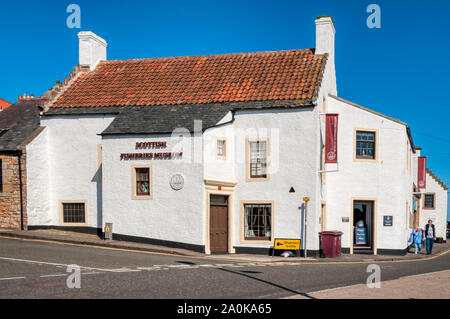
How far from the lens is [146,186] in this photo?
70.5 ft

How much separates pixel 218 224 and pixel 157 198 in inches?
109

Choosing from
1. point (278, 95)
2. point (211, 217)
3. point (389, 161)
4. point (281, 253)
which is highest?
point (278, 95)

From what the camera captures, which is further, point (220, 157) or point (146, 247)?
point (220, 157)

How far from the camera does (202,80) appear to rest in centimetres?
2441

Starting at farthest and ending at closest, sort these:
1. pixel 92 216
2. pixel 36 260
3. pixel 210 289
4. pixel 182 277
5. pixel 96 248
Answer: pixel 92 216, pixel 96 248, pixel 36 260, pixel 182 277, pixel 210 289

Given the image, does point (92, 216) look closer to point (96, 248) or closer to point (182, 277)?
point (96, 248)

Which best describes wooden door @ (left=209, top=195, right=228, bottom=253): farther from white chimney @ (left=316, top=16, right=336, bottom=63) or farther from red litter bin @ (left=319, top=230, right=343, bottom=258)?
white chimney @ (left=316, top=16, right=336, bottom=63)

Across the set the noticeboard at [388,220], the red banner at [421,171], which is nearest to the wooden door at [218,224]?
the noticeboard at [388,220]

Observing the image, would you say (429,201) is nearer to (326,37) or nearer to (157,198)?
(326,37)

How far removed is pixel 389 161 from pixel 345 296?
48.7 feet

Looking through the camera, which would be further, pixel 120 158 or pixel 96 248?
pixel 120 158

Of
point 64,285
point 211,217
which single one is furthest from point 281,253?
point 64,285

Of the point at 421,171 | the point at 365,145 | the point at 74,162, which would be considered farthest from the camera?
the point at 421,171

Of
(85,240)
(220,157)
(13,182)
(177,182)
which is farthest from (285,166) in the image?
(13,182)
